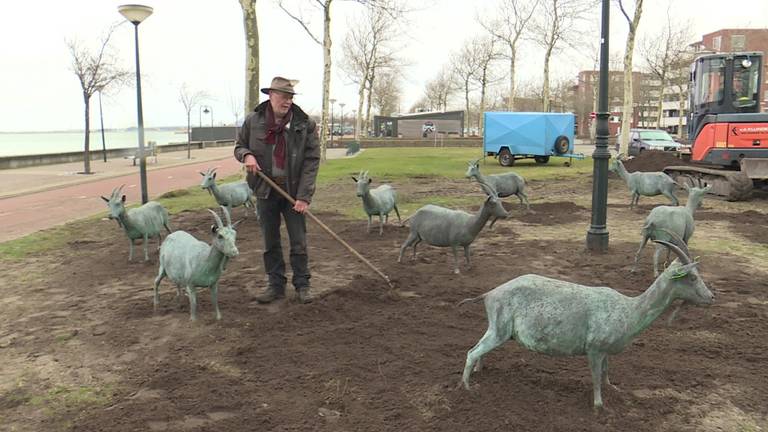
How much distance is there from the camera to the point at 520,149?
2742 cm

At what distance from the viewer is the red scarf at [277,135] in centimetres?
587

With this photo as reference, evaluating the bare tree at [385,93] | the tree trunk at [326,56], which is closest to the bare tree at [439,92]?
the bare tree at [385,93]

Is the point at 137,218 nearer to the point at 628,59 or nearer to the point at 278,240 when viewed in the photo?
the point at 278,240

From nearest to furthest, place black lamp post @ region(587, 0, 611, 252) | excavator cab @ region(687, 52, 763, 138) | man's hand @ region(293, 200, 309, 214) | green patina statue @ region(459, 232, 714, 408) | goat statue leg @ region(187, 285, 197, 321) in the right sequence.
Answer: green patina statue @ region(459, 232, 714, 408), goat statue leg @ region(187, 285, 197, 321), man's hand @ region(293, 200, 309, 214), black lamp post @ region(587, 0, 611, 252), excavator cab @ region(687, 52, 763, 138)

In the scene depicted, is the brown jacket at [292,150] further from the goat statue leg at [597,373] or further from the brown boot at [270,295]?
the goat statue leg at [597,373]

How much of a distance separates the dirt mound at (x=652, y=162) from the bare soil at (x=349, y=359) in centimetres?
1273

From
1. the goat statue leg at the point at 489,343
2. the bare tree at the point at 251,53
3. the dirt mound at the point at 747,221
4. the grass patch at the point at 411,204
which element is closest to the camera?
the goat statue leg at the point at 489,343

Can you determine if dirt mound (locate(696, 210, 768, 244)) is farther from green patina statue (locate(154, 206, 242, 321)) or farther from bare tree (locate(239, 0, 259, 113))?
bare tree (locate(239, 0, 259, 113))

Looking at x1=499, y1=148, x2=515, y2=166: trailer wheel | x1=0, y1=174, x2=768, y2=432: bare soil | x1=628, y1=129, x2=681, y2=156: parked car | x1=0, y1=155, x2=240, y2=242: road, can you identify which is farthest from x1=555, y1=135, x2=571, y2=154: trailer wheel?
x1=0, y1=174, x2=768, y2=432: bare soil

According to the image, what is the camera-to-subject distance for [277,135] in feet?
19.4

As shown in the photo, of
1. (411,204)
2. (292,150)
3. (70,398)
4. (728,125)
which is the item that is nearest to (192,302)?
(70,398)

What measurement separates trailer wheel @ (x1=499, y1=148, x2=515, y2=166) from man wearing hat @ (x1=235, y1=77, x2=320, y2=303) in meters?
22.6

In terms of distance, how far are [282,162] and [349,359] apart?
239 cm

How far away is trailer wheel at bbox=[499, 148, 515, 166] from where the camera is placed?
27.5 m
